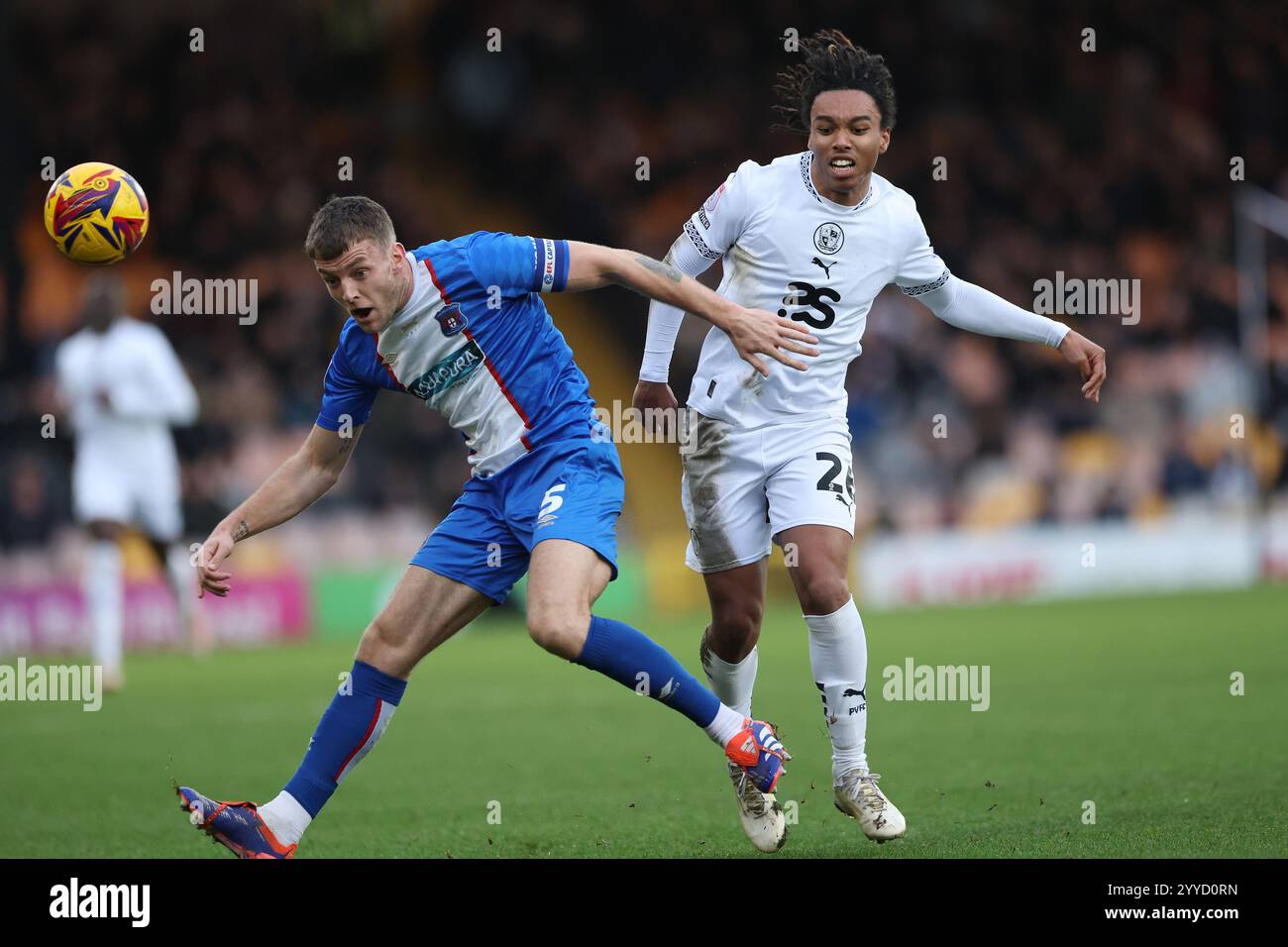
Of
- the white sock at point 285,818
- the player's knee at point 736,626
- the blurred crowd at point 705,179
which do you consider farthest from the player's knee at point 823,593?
the blurred crowd at point 705,179

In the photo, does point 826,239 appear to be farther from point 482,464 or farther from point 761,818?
Result: point 761,818

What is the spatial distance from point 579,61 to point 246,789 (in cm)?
1609

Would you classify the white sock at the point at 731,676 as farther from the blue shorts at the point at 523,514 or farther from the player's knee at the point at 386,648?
the player's knee at the point at 386,648

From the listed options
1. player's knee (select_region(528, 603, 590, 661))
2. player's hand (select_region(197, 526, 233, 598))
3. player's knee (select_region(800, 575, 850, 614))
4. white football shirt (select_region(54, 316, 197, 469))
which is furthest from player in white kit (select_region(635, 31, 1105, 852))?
white football shirt (select_region(54, 316, 197, 469))

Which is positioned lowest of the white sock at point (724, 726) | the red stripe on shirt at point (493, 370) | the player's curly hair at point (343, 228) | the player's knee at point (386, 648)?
the white sock at point (724, 726)

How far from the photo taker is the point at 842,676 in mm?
6238

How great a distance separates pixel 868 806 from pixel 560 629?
1326mm

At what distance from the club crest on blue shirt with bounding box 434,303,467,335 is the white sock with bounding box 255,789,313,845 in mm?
1630

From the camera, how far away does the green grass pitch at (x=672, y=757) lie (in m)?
6.25

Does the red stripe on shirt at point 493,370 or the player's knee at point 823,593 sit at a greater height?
the red stripe on shirt at point 493,370

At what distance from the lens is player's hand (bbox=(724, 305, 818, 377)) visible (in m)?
5.47

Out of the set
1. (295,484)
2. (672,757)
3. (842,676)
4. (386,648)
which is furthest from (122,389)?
(842,676)

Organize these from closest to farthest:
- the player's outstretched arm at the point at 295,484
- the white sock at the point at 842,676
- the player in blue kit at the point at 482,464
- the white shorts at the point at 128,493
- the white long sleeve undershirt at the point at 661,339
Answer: the player in blue kit at the point at 482,464, the player's outstretched arm at the point at 295,484, the white sock at the point at 842,676, the white long sleeve undershirt at the point at 661,339, the white shorts at the point at 128,493

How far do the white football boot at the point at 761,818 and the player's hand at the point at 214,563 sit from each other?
1.86 m
